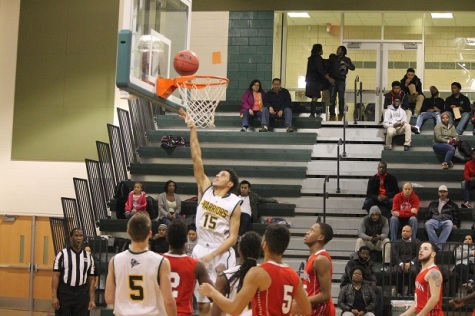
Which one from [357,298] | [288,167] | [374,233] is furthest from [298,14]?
[357,298]

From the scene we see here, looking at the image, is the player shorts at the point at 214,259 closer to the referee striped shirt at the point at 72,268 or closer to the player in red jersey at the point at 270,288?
the player in red jersey at the point at 270,288

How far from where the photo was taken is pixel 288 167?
18609 millimetres

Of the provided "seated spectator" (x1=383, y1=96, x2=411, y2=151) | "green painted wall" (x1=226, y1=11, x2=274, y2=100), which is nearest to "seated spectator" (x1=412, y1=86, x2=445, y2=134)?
"seated spectator" (x1=383, y1=96, x2=411, y2=151)

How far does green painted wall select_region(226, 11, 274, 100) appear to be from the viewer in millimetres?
21953

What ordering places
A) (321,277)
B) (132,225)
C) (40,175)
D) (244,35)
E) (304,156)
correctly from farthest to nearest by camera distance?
(244,35), (40,175), (304,156), (321,277), (132,225)

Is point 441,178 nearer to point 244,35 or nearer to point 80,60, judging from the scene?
point 244,35

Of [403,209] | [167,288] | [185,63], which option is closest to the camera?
[167,288]

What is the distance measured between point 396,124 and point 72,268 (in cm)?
755

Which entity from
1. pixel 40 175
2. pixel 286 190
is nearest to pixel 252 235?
pixel 286 190

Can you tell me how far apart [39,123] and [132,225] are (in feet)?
46.6

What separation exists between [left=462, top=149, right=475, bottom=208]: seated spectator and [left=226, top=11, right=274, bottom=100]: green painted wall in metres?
6.37

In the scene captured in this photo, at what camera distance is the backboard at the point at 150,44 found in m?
10.6

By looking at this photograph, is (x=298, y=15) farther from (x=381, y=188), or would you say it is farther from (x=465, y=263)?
(x=465, y=263)

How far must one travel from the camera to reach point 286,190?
1777cm
